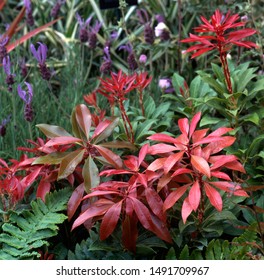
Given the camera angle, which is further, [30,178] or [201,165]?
[30,178]

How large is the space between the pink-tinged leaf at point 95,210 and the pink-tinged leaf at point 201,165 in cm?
23

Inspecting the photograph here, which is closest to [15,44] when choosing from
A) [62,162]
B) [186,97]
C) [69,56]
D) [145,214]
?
[69,56]

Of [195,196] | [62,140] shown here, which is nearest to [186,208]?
[195,196]

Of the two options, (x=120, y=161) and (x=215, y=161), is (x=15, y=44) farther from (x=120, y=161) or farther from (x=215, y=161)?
(x=215, y=161)

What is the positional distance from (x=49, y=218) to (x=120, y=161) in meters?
0.23

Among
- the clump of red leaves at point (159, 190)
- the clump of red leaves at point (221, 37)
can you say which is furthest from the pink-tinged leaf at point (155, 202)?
the clump of red leaves at point (221, 37)

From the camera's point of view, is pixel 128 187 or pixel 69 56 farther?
pixel 69 56

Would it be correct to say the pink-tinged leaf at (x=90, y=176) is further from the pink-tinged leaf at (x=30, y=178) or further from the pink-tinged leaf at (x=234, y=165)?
the pink-tinged leaf at (x=234, y=165)

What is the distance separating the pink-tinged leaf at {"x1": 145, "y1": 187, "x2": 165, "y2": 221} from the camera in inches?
55.6

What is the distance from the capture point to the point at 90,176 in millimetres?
1483

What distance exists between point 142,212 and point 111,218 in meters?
0.08

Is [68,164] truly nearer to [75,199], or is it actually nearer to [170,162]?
[75,199]

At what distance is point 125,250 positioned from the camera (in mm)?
1510

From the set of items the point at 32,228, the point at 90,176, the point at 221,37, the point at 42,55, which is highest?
the point at 221,37
